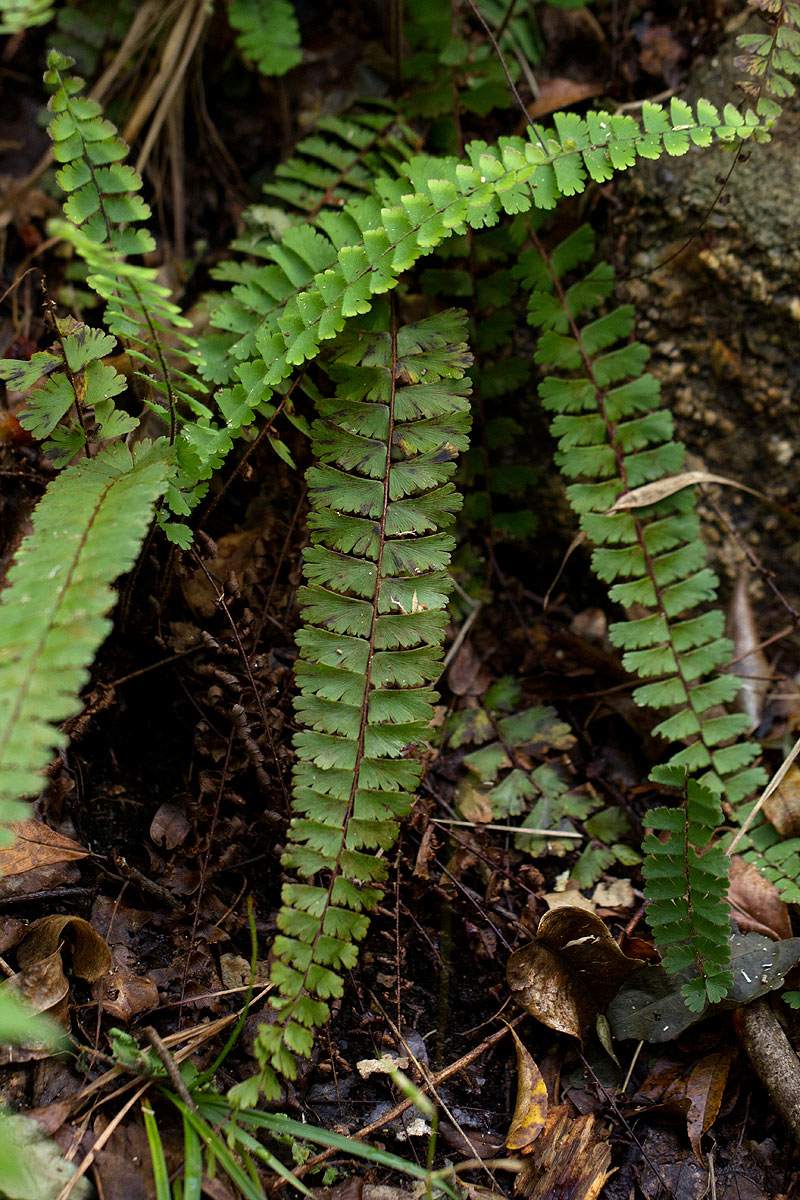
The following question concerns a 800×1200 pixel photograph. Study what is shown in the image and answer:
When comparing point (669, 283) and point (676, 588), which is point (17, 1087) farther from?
point (669, 283)

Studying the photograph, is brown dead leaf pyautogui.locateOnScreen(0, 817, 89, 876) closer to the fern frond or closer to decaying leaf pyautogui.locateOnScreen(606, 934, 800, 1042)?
the fern frond

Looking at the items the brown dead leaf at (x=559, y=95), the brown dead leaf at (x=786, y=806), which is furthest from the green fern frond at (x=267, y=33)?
the brown dead leaf at (x=786, y=806)

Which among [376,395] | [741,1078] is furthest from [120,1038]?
[376,395]

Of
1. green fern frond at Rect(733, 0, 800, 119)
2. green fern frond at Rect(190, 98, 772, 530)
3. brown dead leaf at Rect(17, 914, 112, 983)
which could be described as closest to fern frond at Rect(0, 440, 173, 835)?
green fern frond at Rect(190, 98, 772, 530)

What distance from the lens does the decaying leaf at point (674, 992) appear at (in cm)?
200

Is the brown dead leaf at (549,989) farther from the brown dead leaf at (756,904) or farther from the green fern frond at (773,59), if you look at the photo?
the green fern frond at (773,59)

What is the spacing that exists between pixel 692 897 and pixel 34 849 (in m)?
1.51

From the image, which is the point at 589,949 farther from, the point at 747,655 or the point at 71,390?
the point at 71,390

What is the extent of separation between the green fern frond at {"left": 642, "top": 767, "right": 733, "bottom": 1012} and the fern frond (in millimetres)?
1364

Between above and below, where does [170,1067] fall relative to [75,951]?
below

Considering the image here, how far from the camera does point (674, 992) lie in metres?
2.04

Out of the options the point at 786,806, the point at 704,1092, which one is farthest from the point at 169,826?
the point at 786,806

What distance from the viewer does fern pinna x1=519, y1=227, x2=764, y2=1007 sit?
238cm

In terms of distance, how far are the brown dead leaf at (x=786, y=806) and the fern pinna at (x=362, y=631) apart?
1049 millimetres
